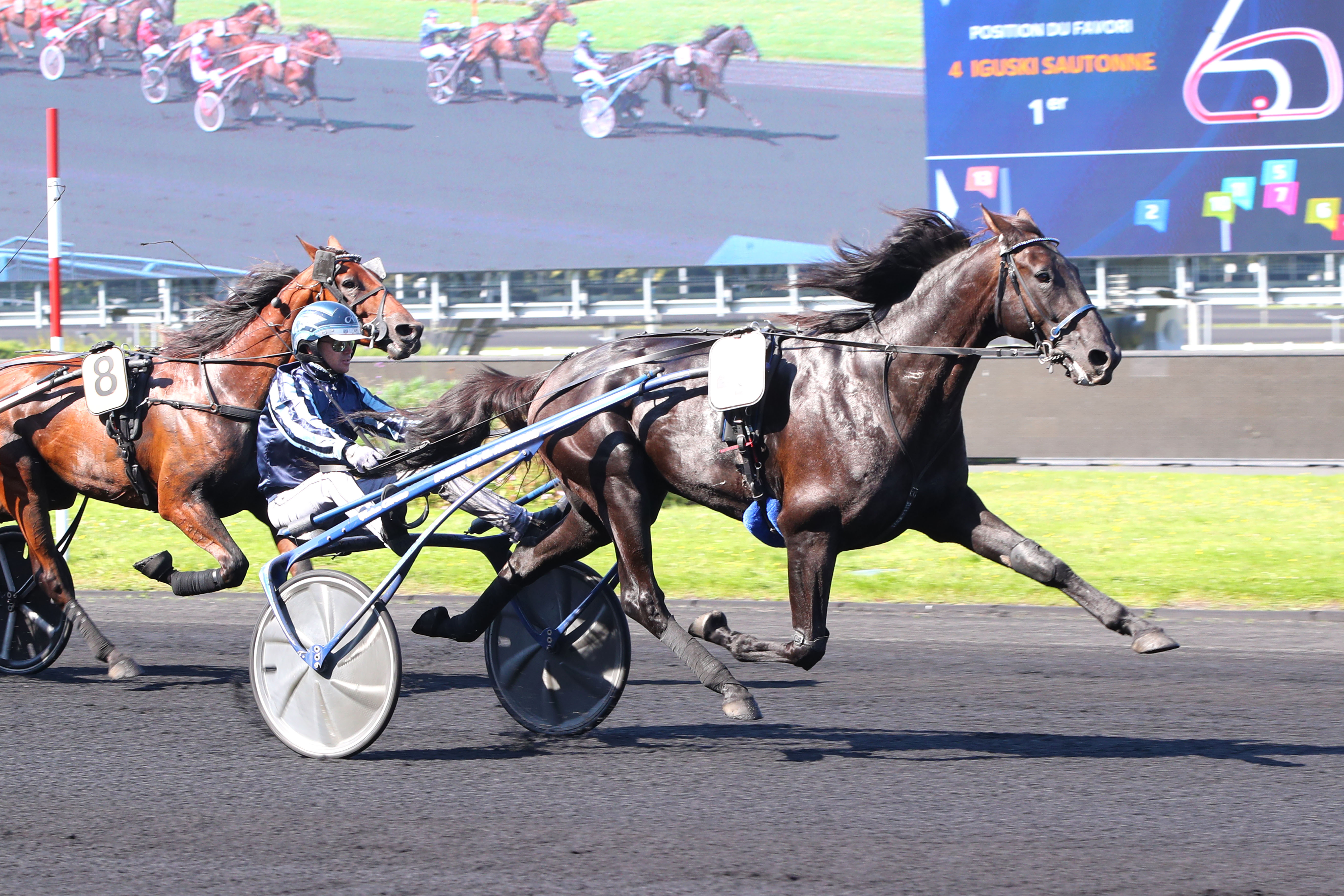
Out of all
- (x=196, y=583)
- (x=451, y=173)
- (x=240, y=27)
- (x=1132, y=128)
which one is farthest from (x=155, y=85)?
(x=196, y=583)

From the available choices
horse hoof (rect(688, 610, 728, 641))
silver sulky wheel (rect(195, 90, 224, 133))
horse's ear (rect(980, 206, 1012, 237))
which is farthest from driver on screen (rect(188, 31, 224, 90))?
horse's ear (rect(980, 206, 1012, 237))

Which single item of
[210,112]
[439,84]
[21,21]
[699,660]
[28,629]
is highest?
[21,21]

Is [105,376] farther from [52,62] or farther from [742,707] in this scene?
[52,62]

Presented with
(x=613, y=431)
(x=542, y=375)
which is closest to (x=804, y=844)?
(x=613, y=431)

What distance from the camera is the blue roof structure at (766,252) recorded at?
730 inches

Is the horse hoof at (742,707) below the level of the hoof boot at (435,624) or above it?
below

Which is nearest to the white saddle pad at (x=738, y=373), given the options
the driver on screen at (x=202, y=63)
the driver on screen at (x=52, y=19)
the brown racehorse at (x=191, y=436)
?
the brown racehorse at (x=191, y=436)

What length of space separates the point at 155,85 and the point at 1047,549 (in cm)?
1680

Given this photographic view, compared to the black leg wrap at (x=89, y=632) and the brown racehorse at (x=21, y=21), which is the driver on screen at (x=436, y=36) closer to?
the brown racehorse at (x=21, y=21)

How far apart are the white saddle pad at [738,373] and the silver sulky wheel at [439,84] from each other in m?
16.1

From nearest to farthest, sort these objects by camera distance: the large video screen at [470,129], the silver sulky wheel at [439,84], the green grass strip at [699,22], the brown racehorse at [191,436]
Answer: the brown racehorse at [191,436]
the green grass strip at [699,22]
the large video screen at [470,129]
the silver sulky wheel at [439,84]

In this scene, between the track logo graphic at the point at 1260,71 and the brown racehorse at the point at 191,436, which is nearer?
the brown racehorse at the point at 191,436

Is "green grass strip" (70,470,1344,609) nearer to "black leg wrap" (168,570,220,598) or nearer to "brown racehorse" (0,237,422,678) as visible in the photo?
"brown racehorse" (0,237,422,678)

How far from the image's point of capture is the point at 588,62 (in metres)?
19.4
